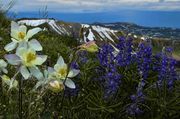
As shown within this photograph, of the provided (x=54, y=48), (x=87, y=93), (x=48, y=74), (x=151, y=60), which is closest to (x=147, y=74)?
(x=151, y=60)

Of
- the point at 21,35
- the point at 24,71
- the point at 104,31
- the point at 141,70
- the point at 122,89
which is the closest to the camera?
the point at 24,71

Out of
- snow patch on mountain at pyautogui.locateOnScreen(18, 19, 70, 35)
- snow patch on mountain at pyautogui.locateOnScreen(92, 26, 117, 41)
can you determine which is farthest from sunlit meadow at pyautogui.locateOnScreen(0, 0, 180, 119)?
snow patch on mountain at pyautogui.locateOnScreen(92, 26, 117, 41)

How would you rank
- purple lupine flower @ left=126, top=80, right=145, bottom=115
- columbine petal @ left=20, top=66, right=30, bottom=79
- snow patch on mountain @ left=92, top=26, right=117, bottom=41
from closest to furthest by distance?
columbine petal @ left=20, top=66, right=30, bottom=79 → purple lupine flower @ left=126, top=80, right=145, bottom=115 → snow patch on mountain @ left=92, top=26, right=117, bottom=41

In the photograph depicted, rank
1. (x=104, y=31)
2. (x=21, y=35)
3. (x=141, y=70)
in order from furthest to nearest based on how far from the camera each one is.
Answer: (x=104, y=31) → (x=141, y=70) → (x=21, y=35)

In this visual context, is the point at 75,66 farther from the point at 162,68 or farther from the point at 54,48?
the point at 54,48

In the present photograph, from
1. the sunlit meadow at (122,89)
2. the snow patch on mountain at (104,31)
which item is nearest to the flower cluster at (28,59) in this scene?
the sunlit meadow at (122,89)

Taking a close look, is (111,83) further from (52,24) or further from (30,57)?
(52,24)

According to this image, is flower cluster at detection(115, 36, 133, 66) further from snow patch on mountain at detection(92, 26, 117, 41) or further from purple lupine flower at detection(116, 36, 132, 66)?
snow patch on mountain at detection(92, 26, 117, 41)

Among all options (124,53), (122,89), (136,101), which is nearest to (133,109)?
(136,101)

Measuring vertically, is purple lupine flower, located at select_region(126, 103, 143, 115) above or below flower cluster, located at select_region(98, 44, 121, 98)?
below
